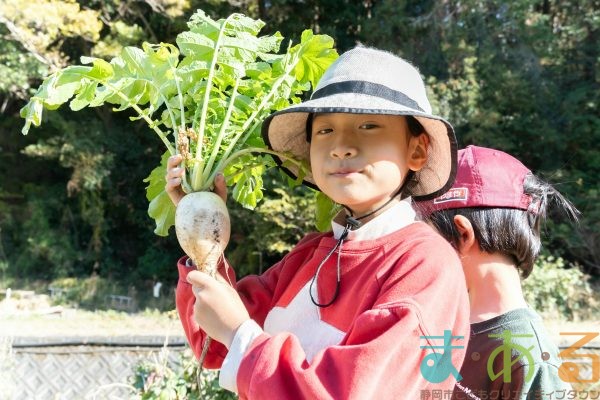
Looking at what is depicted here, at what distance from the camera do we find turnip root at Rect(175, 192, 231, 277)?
124cm

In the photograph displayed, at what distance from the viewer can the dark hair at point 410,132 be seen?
1.23m

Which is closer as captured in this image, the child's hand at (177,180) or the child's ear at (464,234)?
the child's hand at (177,180)

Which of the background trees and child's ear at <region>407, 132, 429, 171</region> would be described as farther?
the background trees

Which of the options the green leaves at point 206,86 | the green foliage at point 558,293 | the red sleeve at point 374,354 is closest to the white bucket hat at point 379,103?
the green leaves at point 206,86

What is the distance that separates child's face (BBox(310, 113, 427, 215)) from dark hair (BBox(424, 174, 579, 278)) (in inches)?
13.9

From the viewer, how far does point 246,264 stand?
9875mm

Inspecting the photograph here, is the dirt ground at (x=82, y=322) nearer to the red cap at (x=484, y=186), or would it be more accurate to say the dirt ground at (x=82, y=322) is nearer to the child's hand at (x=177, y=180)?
the red cap at (x=484, y=186)

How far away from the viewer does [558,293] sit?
24.9ft

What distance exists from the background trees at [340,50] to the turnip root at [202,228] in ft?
23.4

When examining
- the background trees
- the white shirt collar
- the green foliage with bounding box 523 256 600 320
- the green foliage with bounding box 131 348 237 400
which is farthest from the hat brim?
the background trees

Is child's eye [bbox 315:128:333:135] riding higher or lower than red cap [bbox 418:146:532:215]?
higher

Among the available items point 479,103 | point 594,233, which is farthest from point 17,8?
point 594,233

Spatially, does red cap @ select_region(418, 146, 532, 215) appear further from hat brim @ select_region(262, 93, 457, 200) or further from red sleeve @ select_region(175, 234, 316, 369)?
red sleeve @ select_region(175, 234, 316, 369)

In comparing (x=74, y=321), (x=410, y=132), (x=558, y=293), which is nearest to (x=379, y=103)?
(x=410, y=132)
